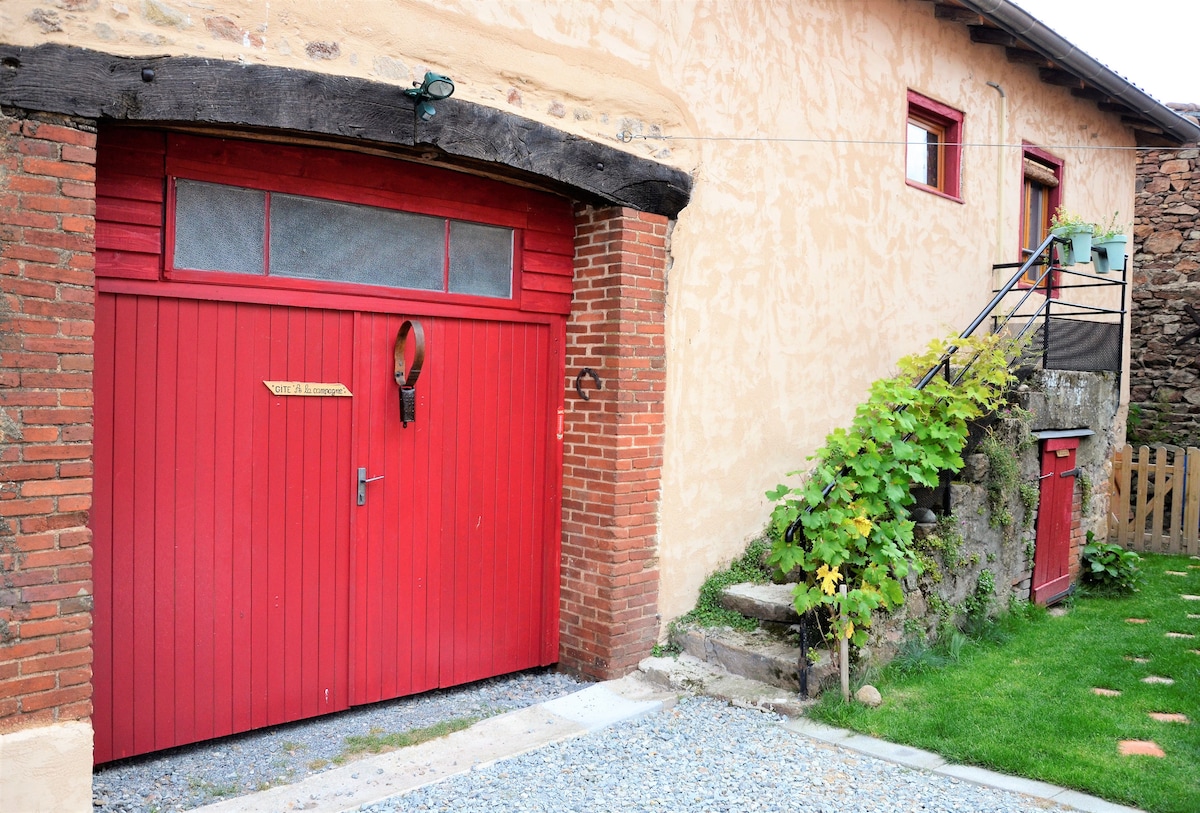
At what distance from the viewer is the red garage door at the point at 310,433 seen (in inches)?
156

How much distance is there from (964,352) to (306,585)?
16.0 feet

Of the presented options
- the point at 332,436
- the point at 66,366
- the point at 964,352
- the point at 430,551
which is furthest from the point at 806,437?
the point at 66,366

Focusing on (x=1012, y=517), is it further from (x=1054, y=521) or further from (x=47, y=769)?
(x=47, y=769)

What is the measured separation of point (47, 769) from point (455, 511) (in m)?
2.28

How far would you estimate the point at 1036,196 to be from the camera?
9750 millimetres

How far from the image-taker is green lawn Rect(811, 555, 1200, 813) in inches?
159

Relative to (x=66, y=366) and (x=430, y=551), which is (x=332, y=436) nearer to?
(x=430, y=551)

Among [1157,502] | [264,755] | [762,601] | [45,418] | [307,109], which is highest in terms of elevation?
[307,109]

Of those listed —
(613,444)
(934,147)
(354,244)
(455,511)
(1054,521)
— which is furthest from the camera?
(934,147)

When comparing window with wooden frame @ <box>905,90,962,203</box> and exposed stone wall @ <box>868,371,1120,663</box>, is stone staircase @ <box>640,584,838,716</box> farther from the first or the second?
window with wooden frame @ <box>905,90,962,203</box>

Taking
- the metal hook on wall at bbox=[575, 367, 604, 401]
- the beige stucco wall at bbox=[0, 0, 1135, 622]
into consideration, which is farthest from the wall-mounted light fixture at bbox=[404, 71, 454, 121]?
the metal hook on wall at bbox=[575, 367, 604, 401]

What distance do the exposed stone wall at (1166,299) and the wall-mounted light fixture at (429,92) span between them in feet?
36.7

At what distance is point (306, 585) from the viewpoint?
4.51 meters

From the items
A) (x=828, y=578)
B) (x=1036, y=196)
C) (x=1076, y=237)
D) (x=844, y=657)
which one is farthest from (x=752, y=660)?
(x=1036, y=196)
